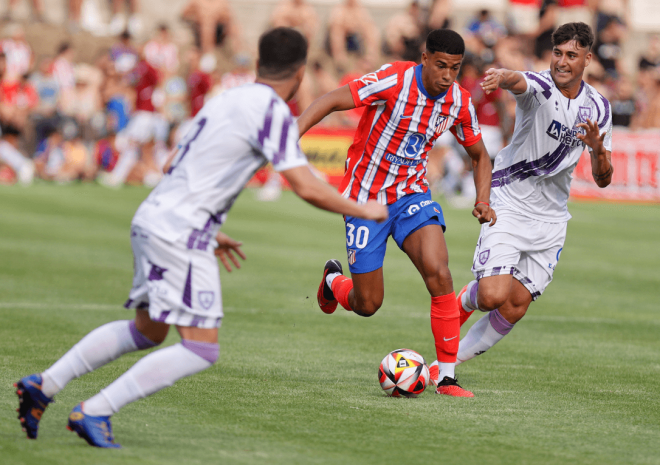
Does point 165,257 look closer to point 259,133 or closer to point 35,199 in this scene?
point 259,133

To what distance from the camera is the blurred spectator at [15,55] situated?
23.5m

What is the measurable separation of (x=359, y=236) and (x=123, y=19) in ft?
71.2

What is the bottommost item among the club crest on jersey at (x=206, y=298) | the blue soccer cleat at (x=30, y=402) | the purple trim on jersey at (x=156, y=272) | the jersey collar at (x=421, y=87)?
the blue soccer cleat at (x=30, y=402)

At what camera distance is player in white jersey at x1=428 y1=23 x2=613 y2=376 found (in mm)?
7309

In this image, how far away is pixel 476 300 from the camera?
7.52m

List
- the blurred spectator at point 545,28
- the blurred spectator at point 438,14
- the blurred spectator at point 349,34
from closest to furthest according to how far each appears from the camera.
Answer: the blurred spectator at point 545,28 < the blurred spectator at point 438,14 < the blurred spectator at point 349,34

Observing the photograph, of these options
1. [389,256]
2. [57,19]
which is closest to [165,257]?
[389,256]

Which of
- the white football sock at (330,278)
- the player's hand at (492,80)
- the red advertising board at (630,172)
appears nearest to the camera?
the player's hand at (492,80)

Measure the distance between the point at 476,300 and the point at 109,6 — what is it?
22.7m

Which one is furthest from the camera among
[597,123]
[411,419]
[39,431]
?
[597,123]

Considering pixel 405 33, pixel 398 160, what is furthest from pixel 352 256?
pixel 405 33

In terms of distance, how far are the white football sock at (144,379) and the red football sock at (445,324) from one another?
2564mm

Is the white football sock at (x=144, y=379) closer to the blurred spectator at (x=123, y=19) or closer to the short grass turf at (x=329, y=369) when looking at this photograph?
Answer: the short grass turf at (x=329, y=369)

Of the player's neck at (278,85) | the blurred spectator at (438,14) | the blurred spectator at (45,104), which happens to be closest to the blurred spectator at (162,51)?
the blurred spectator at (45,104)
